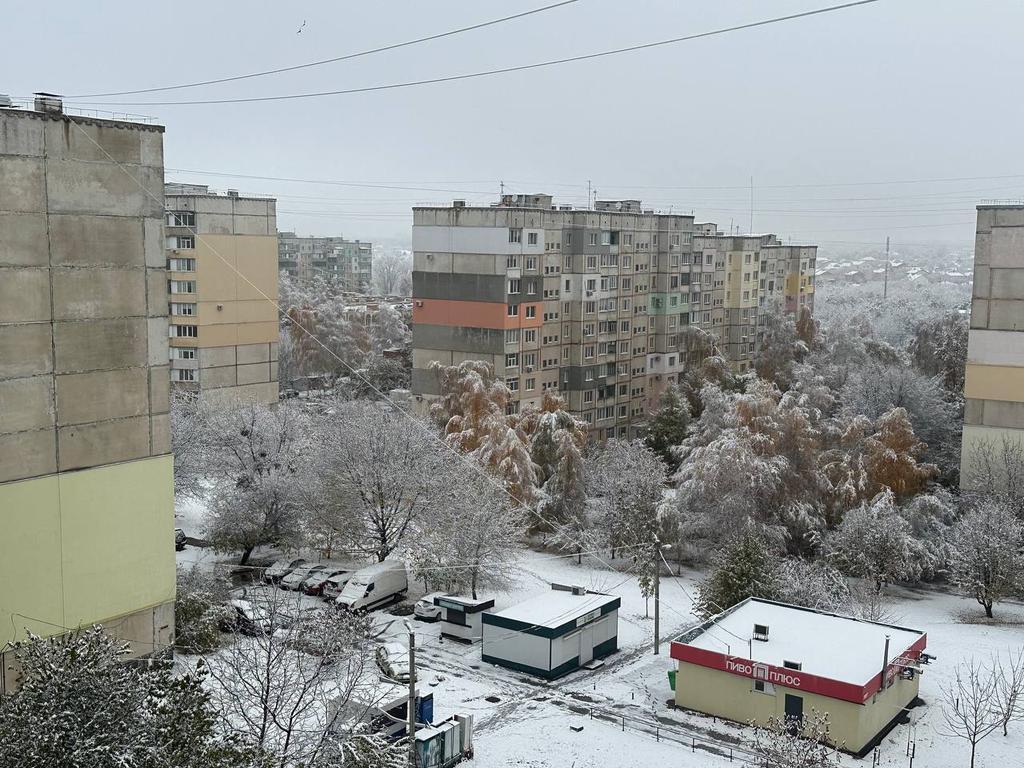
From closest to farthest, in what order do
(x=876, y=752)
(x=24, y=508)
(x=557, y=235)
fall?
(x=24, y=508) < (x=876, y=752) < (x=557, y=235)

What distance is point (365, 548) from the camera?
1184 inches

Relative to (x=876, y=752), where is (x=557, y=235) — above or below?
above

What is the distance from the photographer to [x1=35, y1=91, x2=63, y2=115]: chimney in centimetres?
1844

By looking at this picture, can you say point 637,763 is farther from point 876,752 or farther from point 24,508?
point 24,508

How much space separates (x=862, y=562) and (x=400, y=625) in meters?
13.8

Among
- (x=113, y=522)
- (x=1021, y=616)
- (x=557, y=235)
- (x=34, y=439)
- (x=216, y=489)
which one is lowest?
(x=1021, y=616)

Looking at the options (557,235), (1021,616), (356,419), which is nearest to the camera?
(1021,616)

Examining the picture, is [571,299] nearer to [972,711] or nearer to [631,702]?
[631,702]

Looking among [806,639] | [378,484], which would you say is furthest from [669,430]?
[806,639]

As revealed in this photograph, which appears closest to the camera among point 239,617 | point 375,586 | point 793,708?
point 793,708

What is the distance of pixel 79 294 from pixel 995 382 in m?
28.3

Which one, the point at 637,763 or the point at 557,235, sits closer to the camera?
the point at 637,763

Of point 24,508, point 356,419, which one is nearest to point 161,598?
→ point 24,508

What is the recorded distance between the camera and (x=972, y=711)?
2084 centimetres
